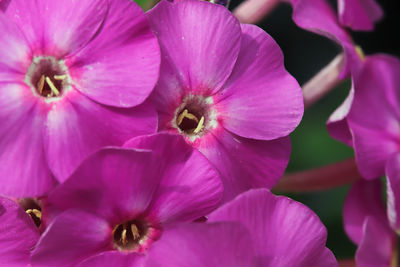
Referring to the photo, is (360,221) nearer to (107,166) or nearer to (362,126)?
(362,126)

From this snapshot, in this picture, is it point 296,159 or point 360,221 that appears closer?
point 360,221

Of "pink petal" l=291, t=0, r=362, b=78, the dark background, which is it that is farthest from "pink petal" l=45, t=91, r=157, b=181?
the dark background

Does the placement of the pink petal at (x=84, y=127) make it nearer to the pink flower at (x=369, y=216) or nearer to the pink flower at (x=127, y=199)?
the pink flower at (x=127, y=199)

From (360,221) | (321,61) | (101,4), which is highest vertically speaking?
(101,4)

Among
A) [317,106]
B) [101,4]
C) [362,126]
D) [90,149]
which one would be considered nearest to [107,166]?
[90,149]

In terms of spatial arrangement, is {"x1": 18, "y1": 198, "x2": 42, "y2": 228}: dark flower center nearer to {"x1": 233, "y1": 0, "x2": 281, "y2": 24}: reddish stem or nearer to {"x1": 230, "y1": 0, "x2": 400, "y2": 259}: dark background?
{"x1": 233, "y1": 0, "x2": 281, "y2": 24}: reddish stem

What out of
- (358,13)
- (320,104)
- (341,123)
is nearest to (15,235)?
(341,123)
